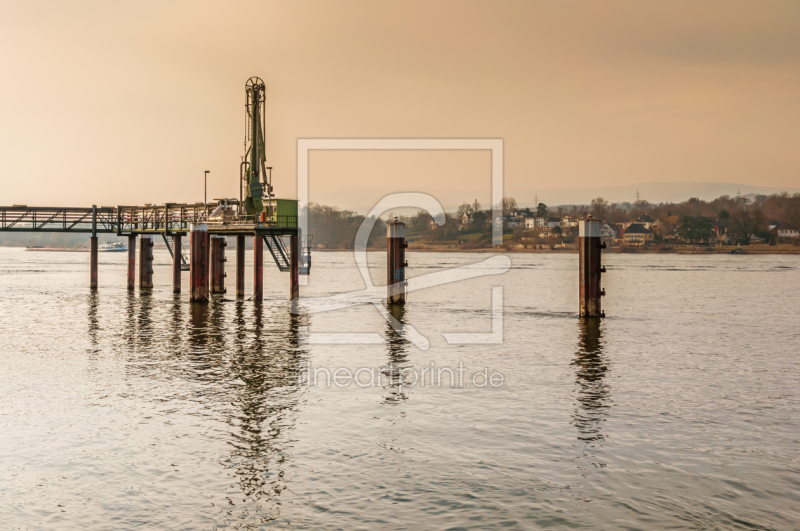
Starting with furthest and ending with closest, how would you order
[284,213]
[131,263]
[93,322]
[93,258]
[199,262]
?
[93,258] < [131,263] < [284,213] < [199,262] < [93,322]

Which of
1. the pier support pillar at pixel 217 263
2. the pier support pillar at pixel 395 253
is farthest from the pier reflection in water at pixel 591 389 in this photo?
the pier support pillar at pixel 217 263

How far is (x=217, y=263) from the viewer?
169 ft

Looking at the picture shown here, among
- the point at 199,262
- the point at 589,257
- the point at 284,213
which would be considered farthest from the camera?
the point at 284,213

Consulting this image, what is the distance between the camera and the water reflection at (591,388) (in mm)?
16250

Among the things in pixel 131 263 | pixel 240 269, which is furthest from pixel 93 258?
pixel 240 269

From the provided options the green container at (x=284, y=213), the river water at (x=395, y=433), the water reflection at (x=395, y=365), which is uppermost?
the green container at (x=284, y=213)

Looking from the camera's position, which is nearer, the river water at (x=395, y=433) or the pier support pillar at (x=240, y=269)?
the river water at (x=395, y=433)

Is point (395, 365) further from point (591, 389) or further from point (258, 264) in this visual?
point (258, 264)

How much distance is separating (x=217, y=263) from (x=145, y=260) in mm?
8362

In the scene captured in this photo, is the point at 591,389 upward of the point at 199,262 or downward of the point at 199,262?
downward

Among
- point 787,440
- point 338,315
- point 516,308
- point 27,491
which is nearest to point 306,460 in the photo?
point 27,491

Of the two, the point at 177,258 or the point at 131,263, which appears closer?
the point at 177,258

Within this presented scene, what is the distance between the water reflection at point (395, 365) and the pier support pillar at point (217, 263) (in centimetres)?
1678

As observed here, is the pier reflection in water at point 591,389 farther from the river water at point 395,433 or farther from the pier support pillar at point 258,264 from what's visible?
the pier support pillar at point 258,264
